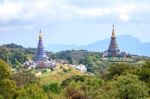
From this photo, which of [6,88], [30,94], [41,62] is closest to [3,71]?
[6,88]

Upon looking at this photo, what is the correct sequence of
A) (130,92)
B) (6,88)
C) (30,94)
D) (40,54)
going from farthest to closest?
1. (40,54)
2. (30,94)
3. (6,88)
4. (130,92)

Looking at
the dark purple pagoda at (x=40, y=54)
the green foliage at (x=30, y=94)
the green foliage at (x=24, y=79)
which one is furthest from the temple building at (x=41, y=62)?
the green foliage at (x=30, y=94)

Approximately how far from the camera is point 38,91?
57.1 meters

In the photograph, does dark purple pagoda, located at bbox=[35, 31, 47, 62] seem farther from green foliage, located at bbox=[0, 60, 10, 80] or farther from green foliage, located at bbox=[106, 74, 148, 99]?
green foliage, located at bbox=[106, 74, 148, 99]

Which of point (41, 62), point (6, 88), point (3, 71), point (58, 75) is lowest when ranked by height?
point (58, 75)

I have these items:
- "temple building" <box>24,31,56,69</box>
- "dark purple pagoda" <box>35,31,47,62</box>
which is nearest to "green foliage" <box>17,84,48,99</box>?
"temple building" <box>24,31,56,69</box>

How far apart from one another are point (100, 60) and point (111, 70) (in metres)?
84.8

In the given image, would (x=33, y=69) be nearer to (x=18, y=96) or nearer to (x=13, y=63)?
(x=13, y=63)

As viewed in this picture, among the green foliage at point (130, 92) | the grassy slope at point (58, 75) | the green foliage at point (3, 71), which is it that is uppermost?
the green foliage at point (3, 71)

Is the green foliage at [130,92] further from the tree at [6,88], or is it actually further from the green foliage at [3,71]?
the green foliage at [3,71]

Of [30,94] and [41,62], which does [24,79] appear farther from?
[30,94]

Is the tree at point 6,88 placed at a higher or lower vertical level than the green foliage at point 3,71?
lower

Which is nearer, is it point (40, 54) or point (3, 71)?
point (3, 71)

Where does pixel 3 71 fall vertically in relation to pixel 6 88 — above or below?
above
